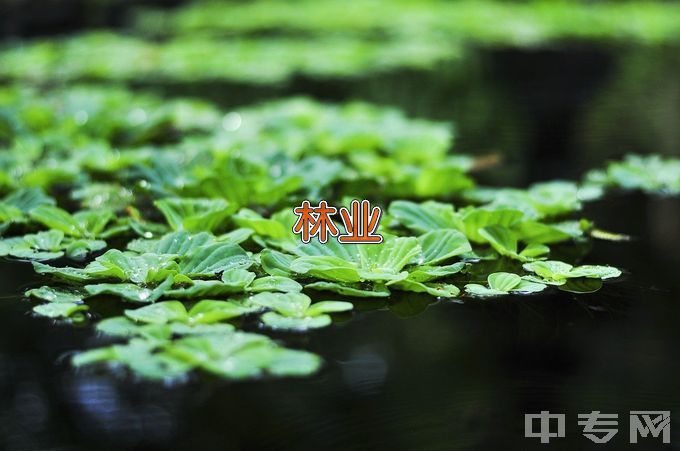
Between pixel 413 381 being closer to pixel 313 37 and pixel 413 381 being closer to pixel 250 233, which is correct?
pixel 250 233

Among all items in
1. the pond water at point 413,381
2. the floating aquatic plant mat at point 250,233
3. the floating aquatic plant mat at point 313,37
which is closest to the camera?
the pond water at point 413,381

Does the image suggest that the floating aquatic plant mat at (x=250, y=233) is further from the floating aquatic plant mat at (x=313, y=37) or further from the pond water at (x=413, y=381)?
the floating aquatic plant mat at (x=313, y=37)

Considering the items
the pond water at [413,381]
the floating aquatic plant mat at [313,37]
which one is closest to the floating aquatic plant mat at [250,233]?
the pond water at [413,381]

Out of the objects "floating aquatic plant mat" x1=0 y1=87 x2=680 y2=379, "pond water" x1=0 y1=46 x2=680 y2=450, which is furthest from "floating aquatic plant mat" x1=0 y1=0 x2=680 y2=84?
"pond water" x1=0 y1=46 x2=680 y2=450

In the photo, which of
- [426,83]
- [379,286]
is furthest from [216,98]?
[379,286]

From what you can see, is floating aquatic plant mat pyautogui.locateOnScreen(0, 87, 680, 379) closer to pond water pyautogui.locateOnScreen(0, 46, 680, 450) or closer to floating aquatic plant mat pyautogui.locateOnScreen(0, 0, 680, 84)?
pond water pyautogui.locateOnScreen(0, 46, 680, 450)

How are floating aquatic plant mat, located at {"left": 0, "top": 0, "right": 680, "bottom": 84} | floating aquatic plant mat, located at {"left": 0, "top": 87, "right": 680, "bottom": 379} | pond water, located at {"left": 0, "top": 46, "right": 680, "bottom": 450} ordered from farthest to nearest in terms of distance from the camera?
→ floating aquatic plant mat, located at {"left": 0, "top": 0, "right": 680, "bottom": 84}, floating aquatic plant mat, located at {"left": 0, "top": 87, "right": 680, "bottom": 379}, pond water, located at {"left": 0, "top": 46, "right": 680, "bottom": 450}

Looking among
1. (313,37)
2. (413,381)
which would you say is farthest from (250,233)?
(313,37)

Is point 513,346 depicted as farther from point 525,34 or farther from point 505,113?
point 525,34
